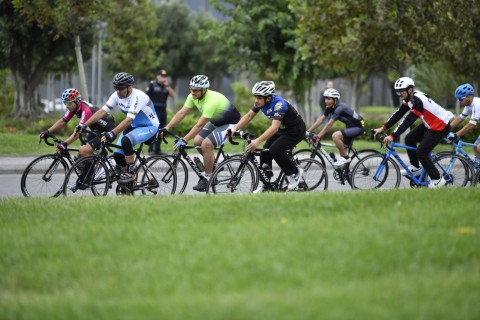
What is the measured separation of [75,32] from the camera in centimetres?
2839

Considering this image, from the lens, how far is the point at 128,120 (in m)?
13.0

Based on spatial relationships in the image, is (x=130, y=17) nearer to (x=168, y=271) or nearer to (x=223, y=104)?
(x=223, y=104)

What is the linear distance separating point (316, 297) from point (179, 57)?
52946 millimetres

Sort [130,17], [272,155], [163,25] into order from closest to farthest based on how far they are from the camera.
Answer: [272,155]
[130,17]
[163,25]

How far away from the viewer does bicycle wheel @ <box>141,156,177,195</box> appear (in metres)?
13.9

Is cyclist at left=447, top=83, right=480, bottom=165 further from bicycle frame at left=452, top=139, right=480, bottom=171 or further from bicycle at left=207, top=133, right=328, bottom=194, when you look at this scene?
bicycle at left=207, top=133, right=328, bottom=194

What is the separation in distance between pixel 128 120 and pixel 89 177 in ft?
3.48

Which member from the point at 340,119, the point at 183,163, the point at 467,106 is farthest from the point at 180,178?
the point at 467,106

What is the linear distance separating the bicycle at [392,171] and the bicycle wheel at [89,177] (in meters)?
4.22

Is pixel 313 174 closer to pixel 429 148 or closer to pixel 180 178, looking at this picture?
pixel 429 148

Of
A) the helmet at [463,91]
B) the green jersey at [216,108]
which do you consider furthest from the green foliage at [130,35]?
the helmet at [463,91]

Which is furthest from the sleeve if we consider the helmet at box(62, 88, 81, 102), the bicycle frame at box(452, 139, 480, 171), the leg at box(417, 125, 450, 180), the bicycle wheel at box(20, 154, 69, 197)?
the bicycle wheel at box(20, 154, 69, 197)

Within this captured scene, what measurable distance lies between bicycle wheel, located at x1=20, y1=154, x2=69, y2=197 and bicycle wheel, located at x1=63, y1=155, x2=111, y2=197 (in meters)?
A: 0.36

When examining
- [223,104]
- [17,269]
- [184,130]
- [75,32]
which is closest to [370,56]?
[184,130]
